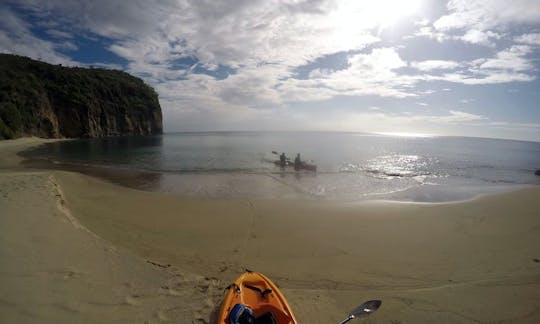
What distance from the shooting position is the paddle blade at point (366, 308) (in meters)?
4.03

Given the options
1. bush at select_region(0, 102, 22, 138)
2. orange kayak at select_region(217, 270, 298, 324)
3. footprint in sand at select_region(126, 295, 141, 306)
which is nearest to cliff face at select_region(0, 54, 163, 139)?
bush at select_region(0, 102, 22, 138)

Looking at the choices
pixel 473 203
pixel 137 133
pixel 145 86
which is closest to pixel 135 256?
pixel 473 203

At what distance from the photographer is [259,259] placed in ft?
20.8

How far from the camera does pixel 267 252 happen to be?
6.75 m

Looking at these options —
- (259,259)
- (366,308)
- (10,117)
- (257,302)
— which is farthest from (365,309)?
(10,117)

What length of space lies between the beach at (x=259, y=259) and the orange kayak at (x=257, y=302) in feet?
1.55

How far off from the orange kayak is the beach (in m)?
0.47

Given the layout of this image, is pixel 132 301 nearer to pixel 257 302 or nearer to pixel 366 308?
pixel 257 302

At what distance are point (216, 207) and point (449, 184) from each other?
712 inches

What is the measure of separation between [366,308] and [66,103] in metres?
80.4

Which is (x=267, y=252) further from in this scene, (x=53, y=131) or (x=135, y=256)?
(x=53, y=131)

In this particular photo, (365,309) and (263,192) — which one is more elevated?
(365,309)

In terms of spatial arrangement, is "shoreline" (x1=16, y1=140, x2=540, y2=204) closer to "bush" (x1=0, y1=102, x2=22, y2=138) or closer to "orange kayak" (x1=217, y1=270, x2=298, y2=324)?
"orange kayak" (x1=217, y1=270, x2=298, y2=324)

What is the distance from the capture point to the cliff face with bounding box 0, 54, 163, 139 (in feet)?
159
